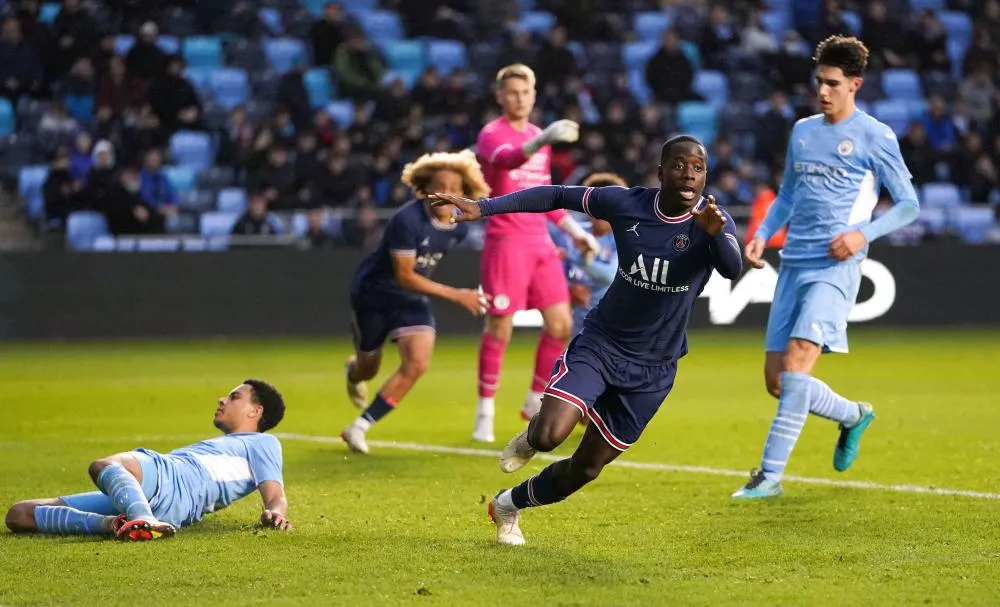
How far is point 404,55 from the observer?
73.8 ft

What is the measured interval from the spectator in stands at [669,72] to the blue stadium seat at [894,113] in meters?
3.00

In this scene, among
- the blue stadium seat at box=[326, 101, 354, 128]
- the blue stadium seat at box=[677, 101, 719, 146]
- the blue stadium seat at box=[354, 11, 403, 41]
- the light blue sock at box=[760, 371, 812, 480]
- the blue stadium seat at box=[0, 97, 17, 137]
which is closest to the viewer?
the light blue sock at box=[760, 371, 812, 480]

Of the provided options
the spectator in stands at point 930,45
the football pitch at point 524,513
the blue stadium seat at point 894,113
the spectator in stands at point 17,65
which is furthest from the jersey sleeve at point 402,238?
the spectator in stands at point 930,45

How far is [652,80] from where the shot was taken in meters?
22.2

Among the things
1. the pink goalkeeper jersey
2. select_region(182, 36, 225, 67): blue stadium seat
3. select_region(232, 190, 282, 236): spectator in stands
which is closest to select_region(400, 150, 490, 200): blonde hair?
the pink goalkeeper jersey

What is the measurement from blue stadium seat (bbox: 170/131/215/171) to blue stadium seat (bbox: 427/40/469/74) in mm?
3935

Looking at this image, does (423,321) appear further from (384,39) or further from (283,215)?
(384,39)

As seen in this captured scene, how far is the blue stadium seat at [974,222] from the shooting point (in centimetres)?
2006

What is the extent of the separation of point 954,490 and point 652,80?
1494cm

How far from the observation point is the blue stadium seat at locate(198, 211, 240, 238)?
733 inches

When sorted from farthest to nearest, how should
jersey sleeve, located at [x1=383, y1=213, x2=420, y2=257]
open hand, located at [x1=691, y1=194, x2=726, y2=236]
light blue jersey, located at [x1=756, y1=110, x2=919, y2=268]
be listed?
jersey sleeve, located at [x1=383, y1=213, x2=420, y2=257]
light blue jersey, located at [x1=756, y1=110, x2=919, y2=268]
open hand, located at [x1=691, y1=194, x2=726, y2=236]

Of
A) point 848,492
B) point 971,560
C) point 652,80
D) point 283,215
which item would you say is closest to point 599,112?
point 652,80

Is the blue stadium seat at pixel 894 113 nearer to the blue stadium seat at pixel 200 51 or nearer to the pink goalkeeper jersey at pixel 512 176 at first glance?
the blue stadium seat at pixel 200 51

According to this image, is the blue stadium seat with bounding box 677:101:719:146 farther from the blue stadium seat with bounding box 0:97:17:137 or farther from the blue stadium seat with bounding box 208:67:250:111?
the blue stadium seat with bounding box 0:97:17:137
